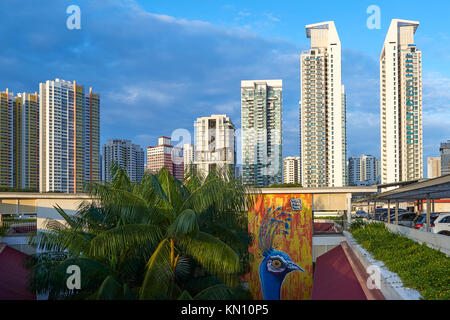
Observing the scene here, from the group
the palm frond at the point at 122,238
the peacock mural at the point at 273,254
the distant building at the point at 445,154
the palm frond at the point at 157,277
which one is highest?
the distant building at the point at 445,154

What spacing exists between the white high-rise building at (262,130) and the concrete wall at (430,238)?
64590 millimetres

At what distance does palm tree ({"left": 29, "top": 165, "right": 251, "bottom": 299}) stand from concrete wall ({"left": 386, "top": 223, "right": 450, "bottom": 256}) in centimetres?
551

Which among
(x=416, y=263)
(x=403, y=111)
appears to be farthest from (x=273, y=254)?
(x=403, y=111)

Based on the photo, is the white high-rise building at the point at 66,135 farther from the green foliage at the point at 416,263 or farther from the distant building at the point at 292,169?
the green foliage at the point at 416,263

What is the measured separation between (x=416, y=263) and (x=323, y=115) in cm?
6997

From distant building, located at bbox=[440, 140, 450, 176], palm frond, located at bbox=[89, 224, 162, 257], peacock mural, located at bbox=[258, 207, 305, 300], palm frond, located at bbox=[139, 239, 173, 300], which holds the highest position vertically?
distant building, located at bbox=[440, 140, 450, 176]

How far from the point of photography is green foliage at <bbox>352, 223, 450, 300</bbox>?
6.79 m

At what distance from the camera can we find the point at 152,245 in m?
8.91

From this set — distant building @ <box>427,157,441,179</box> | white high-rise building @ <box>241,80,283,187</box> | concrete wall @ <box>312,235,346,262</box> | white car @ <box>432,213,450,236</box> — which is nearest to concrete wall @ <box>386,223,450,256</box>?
white car @ <box>432,213,450,236</box>

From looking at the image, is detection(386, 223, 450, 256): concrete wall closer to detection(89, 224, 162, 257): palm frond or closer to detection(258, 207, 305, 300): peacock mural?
detection(258, 207, 305, 300): peacock mural

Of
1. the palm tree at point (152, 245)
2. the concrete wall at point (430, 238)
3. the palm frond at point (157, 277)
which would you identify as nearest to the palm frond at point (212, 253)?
the palm tree at point (152, 245)

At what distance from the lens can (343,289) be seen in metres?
10.0

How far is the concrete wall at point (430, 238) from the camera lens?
388 inches
